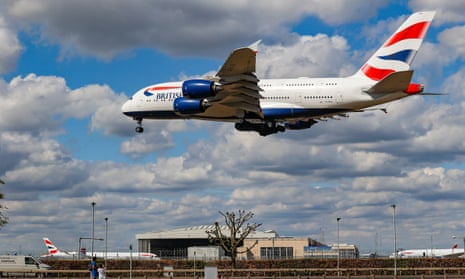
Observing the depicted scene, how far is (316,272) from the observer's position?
213ft

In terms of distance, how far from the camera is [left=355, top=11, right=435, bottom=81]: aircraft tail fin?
6122 cm

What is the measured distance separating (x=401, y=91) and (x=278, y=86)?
10720mm

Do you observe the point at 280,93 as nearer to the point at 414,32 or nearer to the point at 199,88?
the point at 199,88

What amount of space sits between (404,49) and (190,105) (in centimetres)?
1878

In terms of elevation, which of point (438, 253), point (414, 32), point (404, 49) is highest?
point (414, 32)

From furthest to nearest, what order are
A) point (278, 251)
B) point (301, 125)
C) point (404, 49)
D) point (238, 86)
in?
point (278, 251)
point (301, 125)
point (404, 49)
point (238, 86)

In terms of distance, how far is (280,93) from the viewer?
194 ft

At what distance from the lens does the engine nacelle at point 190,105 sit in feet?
188

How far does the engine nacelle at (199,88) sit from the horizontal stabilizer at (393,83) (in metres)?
11.8

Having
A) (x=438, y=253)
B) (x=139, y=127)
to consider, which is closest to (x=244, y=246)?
(x=438, y=253)

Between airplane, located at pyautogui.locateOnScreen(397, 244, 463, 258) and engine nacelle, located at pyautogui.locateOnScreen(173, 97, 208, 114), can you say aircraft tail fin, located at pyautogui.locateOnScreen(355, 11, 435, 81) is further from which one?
airplane, located at pyautogui.locateOnScreen(397, 244, 463, 258)

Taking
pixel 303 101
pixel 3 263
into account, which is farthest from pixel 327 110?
pixel 3 263

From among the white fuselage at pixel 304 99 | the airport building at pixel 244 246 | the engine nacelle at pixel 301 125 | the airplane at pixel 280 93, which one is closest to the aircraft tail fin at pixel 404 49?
the airplane at pixel 280 93

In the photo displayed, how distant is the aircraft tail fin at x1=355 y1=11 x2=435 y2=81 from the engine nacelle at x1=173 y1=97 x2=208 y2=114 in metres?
13.5
